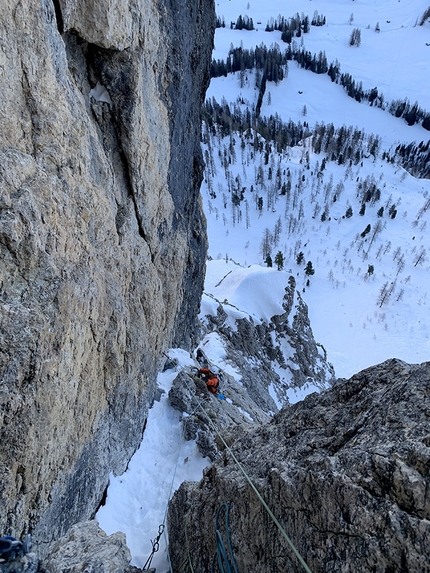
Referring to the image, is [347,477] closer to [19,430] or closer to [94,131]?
[19,430]

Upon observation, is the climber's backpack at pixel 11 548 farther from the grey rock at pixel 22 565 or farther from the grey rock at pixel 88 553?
the grey rock at pixel 88 553

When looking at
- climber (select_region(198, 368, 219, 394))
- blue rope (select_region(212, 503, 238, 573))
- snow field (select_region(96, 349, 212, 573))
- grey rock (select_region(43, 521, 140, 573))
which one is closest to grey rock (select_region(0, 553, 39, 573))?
grey rock (select_region(43, 521, 140, 573))

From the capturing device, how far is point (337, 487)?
3400 millimetres

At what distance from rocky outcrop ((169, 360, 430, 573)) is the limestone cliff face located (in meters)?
2.45

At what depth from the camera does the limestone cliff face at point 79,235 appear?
4.32 metres

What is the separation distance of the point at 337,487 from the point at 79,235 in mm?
4860

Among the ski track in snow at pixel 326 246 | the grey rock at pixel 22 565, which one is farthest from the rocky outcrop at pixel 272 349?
the grey rock at pixel 22 565

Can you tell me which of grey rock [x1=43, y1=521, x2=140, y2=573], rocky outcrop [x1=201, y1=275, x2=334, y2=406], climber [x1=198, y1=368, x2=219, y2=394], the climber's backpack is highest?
the climber's backpack

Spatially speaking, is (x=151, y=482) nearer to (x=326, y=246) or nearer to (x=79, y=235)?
(x=79, y=235)

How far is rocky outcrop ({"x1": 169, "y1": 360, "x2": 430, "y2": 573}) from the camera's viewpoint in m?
2.97

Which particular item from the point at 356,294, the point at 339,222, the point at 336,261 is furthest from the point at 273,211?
the point at 356,294

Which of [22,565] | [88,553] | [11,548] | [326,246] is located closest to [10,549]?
[11,548]

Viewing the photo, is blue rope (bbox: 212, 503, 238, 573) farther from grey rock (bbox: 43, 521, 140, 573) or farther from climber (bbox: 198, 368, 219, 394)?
climber (bbox: 198, 368, 219, 394)

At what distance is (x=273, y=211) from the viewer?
275 feet
